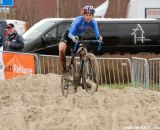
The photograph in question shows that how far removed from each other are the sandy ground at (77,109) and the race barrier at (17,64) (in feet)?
9.00

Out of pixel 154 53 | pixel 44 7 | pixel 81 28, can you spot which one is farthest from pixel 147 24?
pixel 44 7

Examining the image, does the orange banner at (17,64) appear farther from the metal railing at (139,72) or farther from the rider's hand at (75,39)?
the rider's hand at (75,39)

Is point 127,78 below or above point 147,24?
below

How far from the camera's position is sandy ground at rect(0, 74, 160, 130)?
8.93 metres

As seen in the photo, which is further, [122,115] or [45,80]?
[45,80]

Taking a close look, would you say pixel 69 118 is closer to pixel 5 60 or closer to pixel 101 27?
pixel 5 60

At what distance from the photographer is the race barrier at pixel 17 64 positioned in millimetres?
17172

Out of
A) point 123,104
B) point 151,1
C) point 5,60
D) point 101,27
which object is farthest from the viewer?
point 151,1

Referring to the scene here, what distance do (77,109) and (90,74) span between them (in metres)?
1.57

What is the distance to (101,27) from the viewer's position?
19.6m

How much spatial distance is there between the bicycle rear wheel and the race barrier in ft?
17.2

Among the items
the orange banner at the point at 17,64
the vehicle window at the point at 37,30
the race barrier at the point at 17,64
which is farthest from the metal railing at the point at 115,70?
the vehicle window at the point at 37,30

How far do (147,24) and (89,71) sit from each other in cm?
886

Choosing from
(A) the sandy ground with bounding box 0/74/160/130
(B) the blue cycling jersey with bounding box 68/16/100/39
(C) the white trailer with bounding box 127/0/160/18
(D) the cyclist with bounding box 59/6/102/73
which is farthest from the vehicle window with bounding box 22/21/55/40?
(C) the white trailer with bounding box 127/0/160/18
